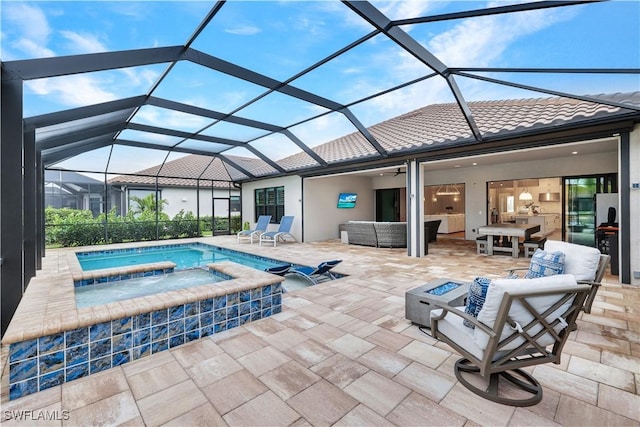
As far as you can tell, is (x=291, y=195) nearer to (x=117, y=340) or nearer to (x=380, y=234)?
(x=380, y=234)

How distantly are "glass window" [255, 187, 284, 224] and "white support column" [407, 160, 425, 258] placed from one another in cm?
622

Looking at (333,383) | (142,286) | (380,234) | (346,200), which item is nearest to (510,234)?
(380,234)

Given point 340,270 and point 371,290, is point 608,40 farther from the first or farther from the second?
point 340,270

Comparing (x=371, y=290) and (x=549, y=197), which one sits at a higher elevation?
(x=549, y=197)

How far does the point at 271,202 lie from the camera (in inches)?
526

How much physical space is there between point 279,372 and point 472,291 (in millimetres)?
1700

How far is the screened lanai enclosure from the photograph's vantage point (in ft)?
9.96

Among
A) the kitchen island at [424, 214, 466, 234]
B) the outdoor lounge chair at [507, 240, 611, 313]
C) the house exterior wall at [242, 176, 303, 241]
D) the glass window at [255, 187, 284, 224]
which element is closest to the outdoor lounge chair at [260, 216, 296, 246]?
the house exterior wall at [242, 176, 303, 241]

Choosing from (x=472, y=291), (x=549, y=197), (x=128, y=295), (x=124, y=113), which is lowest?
(x=128, y=295)

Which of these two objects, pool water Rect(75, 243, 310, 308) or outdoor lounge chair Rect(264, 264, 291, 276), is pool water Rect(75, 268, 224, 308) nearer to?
pool water Rect(75, 243, 310, 308)

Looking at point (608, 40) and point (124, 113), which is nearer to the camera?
point (608, 40)

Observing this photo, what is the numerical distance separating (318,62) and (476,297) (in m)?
3.90

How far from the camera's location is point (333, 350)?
281 cm

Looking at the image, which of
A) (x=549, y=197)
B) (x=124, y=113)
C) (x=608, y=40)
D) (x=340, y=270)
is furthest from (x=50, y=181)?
(x=549, y=197)
